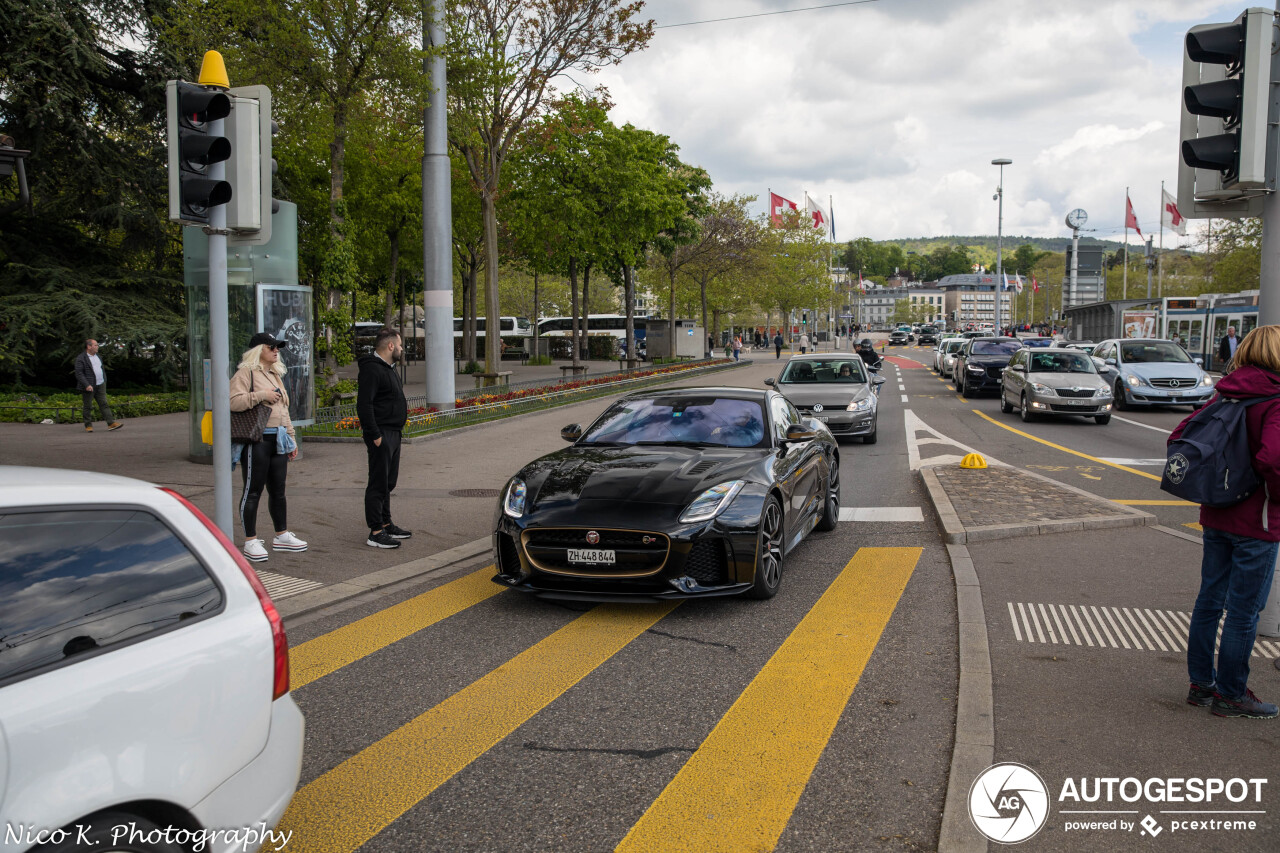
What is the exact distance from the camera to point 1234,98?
526cm

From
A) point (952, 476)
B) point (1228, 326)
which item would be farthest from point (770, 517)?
point (1228, 326)

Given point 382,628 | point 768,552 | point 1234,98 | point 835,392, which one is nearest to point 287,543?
point 382,628

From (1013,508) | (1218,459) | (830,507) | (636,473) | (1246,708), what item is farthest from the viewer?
(1013,508)

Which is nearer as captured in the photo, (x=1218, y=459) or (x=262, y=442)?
(x=1218, y=459)

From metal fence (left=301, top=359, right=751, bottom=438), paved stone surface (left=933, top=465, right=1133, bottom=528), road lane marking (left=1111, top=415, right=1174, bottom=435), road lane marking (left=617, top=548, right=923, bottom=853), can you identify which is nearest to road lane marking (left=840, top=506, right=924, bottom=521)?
paved stone surface (left=933, top=465, right=1133, bottom=528)

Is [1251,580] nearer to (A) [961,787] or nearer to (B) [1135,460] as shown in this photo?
(A) [961,787]

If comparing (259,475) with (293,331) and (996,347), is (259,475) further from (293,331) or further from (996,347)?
(996,347)

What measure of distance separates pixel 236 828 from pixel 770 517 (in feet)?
14.5

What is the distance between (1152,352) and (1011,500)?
1632 cm

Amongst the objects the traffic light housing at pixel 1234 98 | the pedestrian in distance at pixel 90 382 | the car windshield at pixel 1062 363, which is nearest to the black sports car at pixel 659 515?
the traffic light housing at pixel 1234 98

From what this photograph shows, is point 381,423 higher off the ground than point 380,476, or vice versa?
point 381,423

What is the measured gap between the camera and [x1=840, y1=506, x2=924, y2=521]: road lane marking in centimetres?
969

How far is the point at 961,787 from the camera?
3617 millimetres

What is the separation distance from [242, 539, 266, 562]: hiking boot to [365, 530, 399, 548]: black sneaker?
0.95 meters
